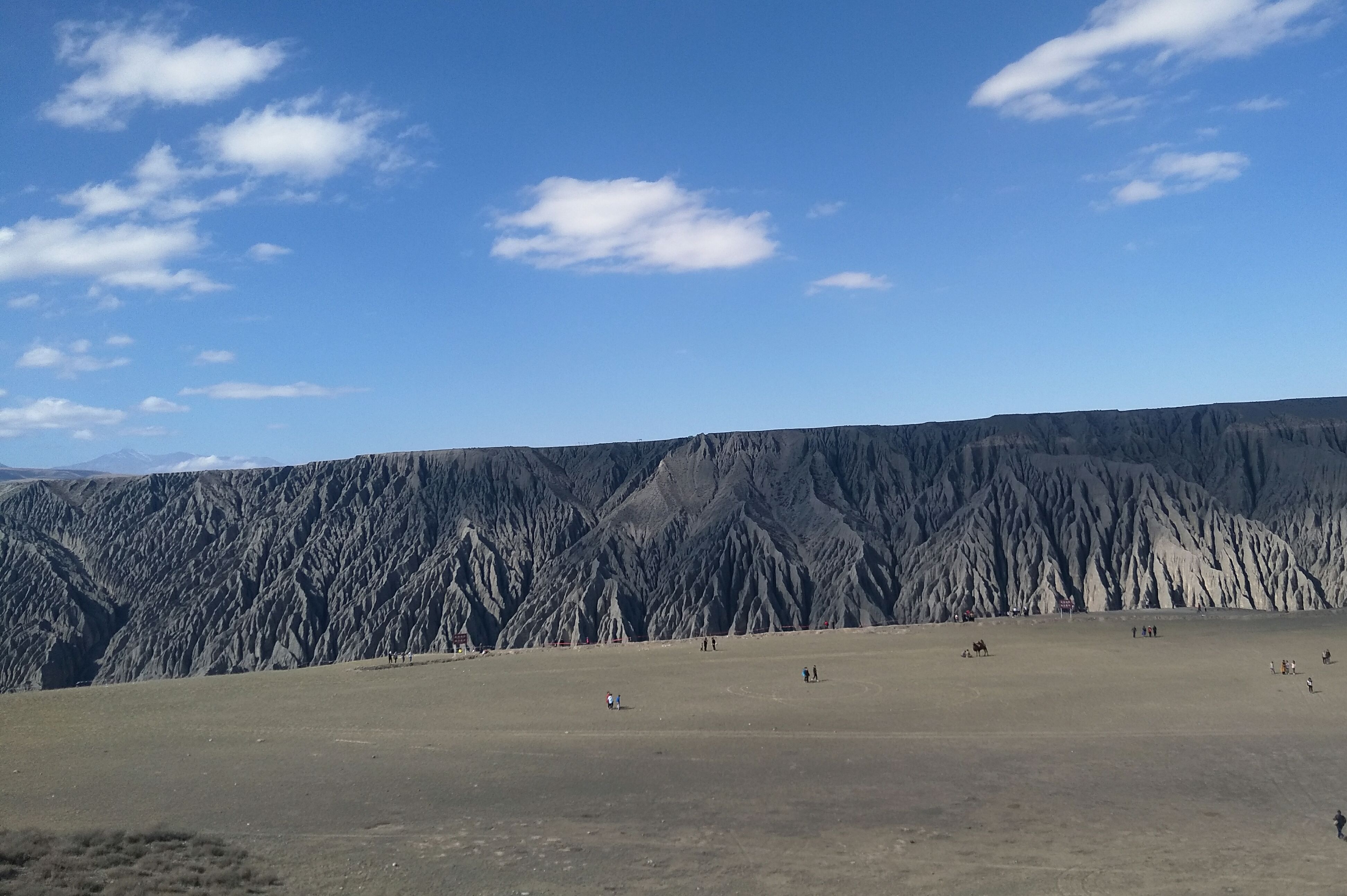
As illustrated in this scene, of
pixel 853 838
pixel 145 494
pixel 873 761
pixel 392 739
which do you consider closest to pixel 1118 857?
pixel 853 838

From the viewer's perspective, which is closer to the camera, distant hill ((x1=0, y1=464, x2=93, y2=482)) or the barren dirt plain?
the barren dirt plain

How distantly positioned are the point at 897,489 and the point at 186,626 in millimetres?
53054

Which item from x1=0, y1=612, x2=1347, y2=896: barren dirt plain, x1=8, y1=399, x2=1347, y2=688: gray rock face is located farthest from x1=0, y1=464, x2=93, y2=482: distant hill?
x1=0, y1=612, x2=1347, y2=896: barren dirt plain

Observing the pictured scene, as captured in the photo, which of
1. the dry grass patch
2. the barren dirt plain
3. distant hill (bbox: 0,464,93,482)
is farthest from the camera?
distant hill (bbox: 0,464,93,482)

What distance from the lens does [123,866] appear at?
1509cm

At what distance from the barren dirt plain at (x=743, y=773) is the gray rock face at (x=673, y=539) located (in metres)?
24.3

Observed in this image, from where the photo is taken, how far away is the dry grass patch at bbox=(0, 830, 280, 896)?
13859mm

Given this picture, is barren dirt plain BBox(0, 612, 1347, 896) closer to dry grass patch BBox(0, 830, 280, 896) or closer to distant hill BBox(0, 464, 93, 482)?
dry grass patch BBox(0, 830, 280, 896)

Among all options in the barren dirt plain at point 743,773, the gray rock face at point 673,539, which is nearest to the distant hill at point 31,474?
the gray rock face at point 673,539

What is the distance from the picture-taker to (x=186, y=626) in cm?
7000

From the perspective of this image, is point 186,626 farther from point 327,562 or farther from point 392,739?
point 392,739

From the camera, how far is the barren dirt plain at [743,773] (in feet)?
54.3

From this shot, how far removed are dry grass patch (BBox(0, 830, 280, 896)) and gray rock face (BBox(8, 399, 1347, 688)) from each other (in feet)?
162

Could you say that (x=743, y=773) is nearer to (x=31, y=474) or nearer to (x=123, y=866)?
(x=123, y=866)
